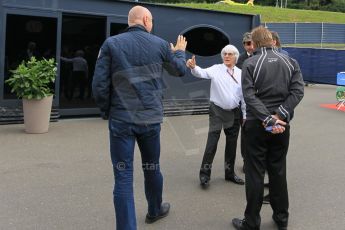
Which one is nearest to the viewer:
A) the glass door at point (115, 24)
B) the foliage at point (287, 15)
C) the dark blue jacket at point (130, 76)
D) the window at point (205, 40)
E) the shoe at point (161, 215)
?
the dark blue jacket at point (130, 76)

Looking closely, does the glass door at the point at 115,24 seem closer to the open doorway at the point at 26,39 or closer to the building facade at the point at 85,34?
the building facade at the point at 85,34

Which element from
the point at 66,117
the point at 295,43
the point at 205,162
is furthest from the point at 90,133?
the point at 295,43

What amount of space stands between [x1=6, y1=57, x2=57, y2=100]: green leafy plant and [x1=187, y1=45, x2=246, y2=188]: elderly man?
400 centimetres

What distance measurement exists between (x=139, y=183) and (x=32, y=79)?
145 inches

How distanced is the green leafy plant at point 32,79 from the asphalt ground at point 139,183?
71cm

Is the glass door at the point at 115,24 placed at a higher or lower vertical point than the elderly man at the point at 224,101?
higher

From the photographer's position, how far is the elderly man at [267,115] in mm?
4043

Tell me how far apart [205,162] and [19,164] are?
259 centimetres

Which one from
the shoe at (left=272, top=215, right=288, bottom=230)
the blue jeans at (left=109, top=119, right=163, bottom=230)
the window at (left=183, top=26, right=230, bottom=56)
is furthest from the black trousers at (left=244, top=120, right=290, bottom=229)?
the window at (left=183, top=26, right=230, bottom=56)

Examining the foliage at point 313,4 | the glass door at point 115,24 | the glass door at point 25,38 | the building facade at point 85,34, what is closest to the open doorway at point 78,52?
the building facade at point 85,34

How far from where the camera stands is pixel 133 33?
12.5 feet

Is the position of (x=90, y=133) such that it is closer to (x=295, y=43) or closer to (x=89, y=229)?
(x=89, y=229)

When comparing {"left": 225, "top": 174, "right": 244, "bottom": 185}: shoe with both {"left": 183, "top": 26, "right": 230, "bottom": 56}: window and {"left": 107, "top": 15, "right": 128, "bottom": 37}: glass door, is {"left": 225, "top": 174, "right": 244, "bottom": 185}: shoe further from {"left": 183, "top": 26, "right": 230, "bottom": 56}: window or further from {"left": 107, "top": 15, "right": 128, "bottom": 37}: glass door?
{"left": 183, "top": 26, "right": 230, "bottom": 56}: window

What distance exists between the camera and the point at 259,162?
13.5ft
